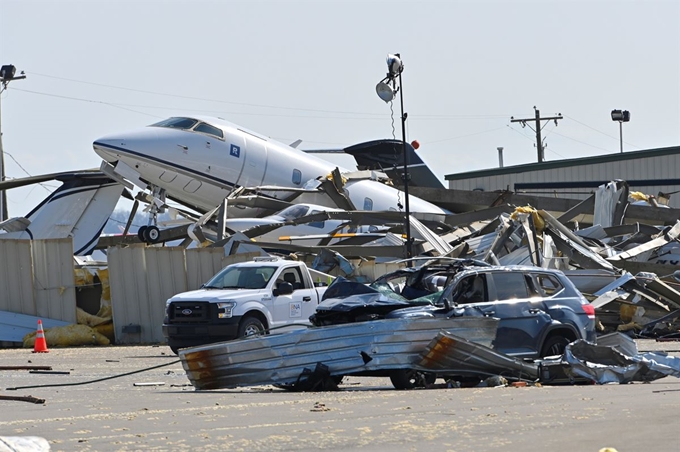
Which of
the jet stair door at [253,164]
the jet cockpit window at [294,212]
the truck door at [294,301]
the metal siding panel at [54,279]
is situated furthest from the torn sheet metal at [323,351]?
the jet stair door at [253,164]

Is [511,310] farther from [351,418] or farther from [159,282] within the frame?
[159,282]

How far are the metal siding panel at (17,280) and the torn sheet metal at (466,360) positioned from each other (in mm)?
14591

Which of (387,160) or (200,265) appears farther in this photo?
(387,160)

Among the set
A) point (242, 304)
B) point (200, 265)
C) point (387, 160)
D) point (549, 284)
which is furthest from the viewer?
point (387, 160)

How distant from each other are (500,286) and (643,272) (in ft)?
40.2

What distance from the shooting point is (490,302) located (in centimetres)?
1502

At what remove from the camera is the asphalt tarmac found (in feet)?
29.1

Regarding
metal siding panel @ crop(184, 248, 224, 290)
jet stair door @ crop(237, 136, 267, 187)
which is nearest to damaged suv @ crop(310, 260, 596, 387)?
metal siding panel @ crop(184, 248, 224, 290)

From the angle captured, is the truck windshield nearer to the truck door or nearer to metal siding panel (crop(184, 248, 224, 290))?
the truck door

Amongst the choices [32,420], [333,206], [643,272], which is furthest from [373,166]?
[32,420]

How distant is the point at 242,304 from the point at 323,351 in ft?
23.3

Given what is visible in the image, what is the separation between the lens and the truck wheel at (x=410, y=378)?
13.9 m

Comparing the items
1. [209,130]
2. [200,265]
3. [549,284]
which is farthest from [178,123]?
[549,284]

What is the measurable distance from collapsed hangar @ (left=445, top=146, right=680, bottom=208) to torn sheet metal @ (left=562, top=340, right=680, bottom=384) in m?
36.2
